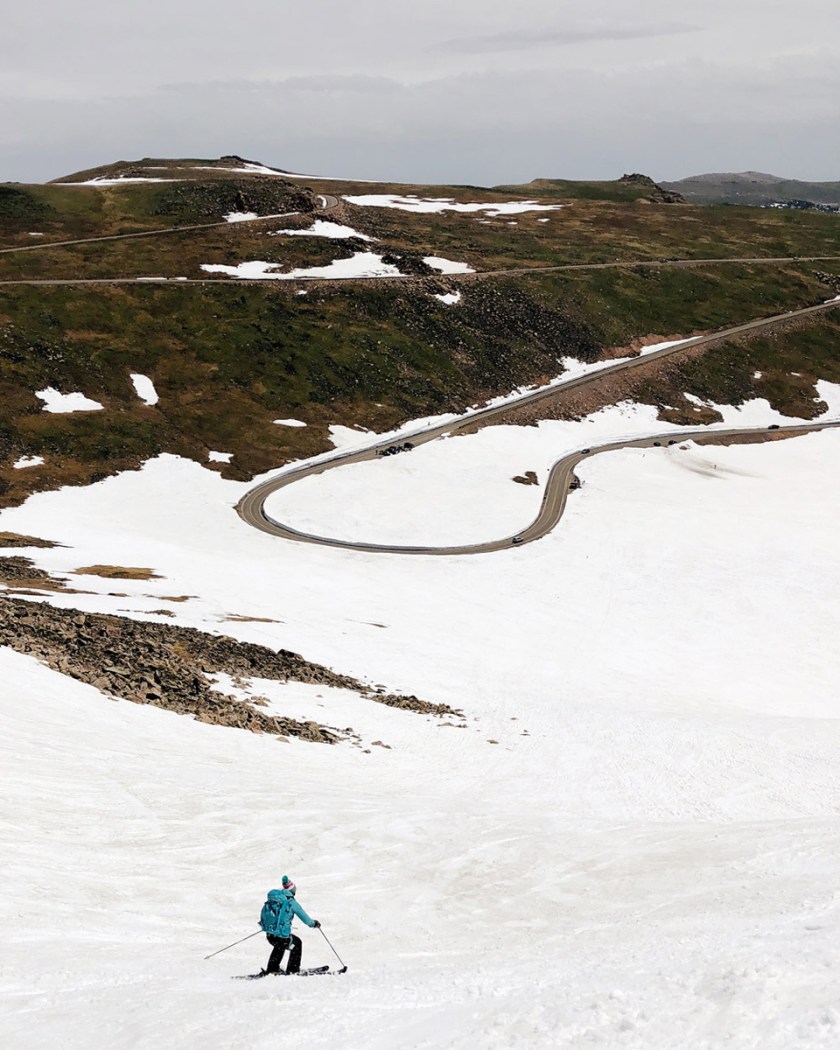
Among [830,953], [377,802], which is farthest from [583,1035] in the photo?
[377,802]

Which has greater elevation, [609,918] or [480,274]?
[480,274]

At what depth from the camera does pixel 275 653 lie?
156 ft

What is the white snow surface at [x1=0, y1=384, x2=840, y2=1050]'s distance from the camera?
1639 centimetres

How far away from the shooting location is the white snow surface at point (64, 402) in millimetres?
102250

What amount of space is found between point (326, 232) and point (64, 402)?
232ft

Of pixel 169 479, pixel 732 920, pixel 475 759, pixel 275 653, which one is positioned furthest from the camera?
pixel 169 479

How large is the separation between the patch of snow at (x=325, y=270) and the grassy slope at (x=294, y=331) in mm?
2949

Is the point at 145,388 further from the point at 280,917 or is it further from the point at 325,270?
the point at 280,917

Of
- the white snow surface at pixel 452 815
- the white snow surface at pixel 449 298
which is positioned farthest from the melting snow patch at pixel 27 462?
the white snow surface at pixel 449 298

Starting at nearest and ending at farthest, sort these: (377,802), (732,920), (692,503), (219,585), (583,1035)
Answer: (583,1035) < (732,920) < (377,802) < (219,585) < (692,503)

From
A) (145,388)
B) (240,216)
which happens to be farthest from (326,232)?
(145,388)

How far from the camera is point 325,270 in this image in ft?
482

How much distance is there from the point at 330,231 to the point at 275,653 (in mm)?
126890

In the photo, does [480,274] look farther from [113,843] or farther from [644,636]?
[113,843]
